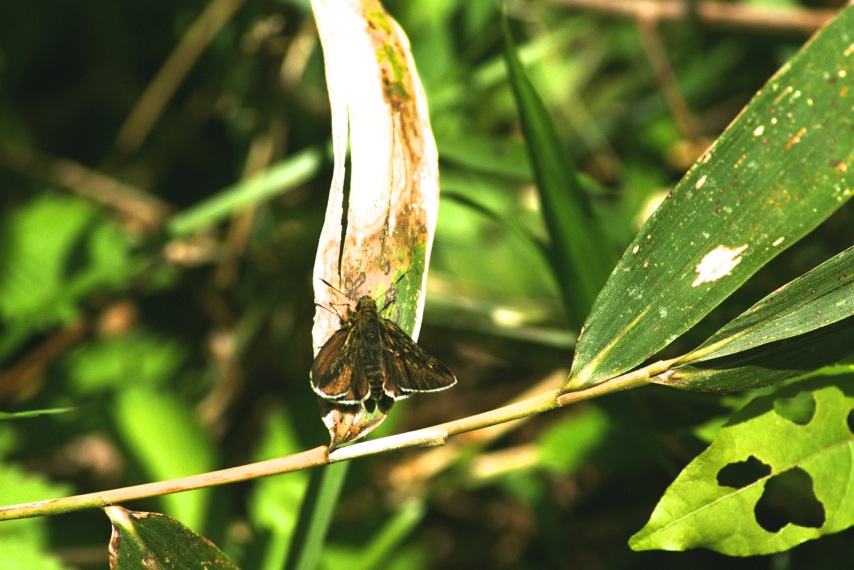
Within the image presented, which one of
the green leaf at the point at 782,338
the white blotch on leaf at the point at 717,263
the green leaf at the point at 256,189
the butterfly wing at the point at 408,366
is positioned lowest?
the green leaf at the point at 782,338

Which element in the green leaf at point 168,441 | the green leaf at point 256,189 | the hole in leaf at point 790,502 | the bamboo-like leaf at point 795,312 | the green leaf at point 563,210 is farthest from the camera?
the green leaf at point 256,189

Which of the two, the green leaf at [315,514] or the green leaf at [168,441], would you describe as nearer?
the green leaf at [315,514]

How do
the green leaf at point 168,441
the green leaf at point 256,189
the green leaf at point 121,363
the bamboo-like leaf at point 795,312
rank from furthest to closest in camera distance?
the green leaf at point 121,363 < the green leaf at point 256,189 < the green leaf at point 168,441 < the bamboo-like leaf at point 795,312

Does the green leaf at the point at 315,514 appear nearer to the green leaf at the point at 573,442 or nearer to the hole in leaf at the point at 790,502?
the hole in leaf at the point at 790,502

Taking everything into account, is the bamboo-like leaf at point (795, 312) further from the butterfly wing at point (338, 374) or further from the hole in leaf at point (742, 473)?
the butterfly wing at point (338, 374)

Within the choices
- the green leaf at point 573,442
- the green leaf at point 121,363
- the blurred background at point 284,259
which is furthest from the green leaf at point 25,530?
the green leaf at point 573,442

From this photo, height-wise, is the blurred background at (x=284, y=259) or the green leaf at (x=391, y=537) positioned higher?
the blurred background at (x=284, y=259)

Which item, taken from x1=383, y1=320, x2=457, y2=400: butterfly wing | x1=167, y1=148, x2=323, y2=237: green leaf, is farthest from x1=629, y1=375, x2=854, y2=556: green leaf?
x1=167, y1=148, x2=323, y2=237: green leaf

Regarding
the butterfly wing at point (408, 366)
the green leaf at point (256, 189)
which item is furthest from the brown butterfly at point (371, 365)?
the green leaf at point (256, 189)
